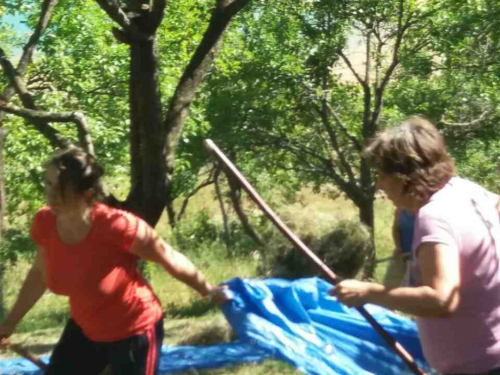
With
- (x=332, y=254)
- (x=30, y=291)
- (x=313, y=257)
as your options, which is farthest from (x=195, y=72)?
(x=332, y=254)

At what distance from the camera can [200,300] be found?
1120 centimetres

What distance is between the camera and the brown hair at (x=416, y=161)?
252cm

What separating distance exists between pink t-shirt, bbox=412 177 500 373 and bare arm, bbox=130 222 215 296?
1064mm

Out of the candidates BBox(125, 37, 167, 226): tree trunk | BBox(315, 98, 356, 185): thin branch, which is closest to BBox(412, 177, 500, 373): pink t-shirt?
BBox(125, 37, 167, 226): tree trunk

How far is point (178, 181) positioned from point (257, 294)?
21.5 ft

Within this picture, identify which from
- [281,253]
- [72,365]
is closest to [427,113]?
[281,253]

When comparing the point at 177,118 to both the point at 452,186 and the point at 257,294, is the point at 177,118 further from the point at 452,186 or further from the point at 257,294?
the point at 452,186

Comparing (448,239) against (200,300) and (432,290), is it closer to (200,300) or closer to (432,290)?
(432,290)

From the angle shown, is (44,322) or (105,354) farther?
(44,322)

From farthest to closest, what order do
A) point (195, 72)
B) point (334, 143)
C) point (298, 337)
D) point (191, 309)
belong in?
point (334, 143) → point (191, 309) → point (298, 337) → point (195, 72)

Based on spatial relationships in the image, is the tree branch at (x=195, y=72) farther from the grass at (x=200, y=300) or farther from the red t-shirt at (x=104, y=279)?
the red t-shirt at (x=104, y=279)

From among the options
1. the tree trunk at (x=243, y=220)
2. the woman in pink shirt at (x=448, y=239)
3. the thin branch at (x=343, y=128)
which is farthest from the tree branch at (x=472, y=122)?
the woman in pink shirt at (x=448, y=239)

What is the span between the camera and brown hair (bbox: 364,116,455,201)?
2523 millimetres

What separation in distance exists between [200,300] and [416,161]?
8.85 m
